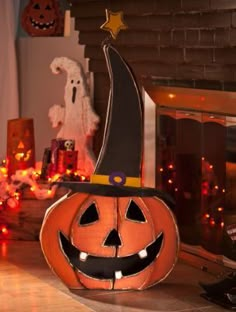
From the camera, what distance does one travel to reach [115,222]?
4801 mm

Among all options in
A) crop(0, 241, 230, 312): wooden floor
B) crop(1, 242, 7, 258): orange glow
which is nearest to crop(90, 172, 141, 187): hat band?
crop(0, 241, 230, 312): wooden floor

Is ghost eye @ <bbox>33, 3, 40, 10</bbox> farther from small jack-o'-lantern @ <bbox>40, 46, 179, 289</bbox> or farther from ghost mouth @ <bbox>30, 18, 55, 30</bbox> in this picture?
small jack-o'-lantern @ <bbox>40, 46, 179, 289</bbox>

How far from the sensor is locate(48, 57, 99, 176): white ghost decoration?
249 inches

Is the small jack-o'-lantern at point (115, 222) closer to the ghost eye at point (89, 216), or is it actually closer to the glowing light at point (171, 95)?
the ghost eye at point (89, 216)

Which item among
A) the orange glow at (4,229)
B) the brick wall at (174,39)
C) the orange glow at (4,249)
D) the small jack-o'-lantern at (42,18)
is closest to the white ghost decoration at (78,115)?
the brick wall at (174,39)

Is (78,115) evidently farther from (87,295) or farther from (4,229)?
(87,295)

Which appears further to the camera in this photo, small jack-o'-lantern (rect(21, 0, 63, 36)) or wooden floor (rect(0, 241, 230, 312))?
small jack-o'-lantern (rect(21, 0, 63, 36))

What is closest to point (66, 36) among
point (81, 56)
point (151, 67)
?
point (81, 56)

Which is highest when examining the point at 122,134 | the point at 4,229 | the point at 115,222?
the point at 122,134

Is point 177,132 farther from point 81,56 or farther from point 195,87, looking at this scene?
point 81,56

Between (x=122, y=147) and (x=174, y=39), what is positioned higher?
(x=174, y=39)

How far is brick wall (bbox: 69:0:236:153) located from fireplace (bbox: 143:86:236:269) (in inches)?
4.0

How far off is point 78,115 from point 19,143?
482 mm

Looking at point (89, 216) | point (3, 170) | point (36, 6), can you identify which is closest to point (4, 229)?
point (3, 170)
